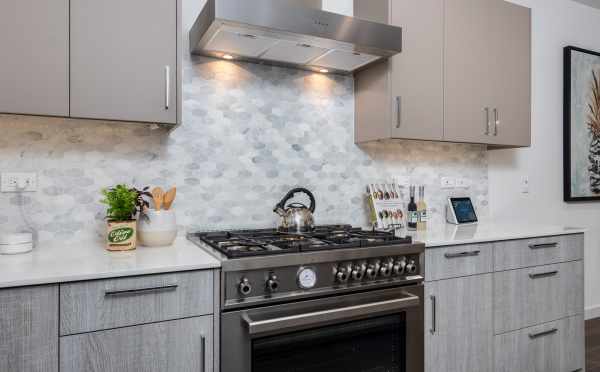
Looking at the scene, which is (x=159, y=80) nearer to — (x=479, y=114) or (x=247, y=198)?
(x=247, y=198)

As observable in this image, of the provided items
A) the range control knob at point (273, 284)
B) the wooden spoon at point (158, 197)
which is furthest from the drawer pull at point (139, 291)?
the wooden spoon at point (158, 197)

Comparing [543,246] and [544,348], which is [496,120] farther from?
[544,348]

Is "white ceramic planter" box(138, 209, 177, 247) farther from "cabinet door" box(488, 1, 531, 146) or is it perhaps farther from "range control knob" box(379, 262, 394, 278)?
"cabinet door" box(488, 1, 531, 146)

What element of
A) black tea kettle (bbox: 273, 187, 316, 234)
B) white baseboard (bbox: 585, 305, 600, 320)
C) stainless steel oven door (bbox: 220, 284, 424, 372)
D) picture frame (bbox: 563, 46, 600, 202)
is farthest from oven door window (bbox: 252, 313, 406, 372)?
white baseboard (bbox: 585, 305, 600, 320)

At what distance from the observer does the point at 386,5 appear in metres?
2.27

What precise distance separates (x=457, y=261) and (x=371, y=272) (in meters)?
0.58

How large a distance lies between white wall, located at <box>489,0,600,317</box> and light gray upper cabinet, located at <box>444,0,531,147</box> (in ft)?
1.70

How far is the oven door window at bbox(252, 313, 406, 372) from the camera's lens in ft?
5.24

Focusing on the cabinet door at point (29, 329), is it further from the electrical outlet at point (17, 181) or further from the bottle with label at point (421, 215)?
the bottle with label at point (421, 215)

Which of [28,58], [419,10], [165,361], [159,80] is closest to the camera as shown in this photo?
[165,361]

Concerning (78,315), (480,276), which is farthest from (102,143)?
(480,276)

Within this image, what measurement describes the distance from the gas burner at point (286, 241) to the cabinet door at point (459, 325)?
0.39m

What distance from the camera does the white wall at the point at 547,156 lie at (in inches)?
127

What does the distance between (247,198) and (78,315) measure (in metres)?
1.09
